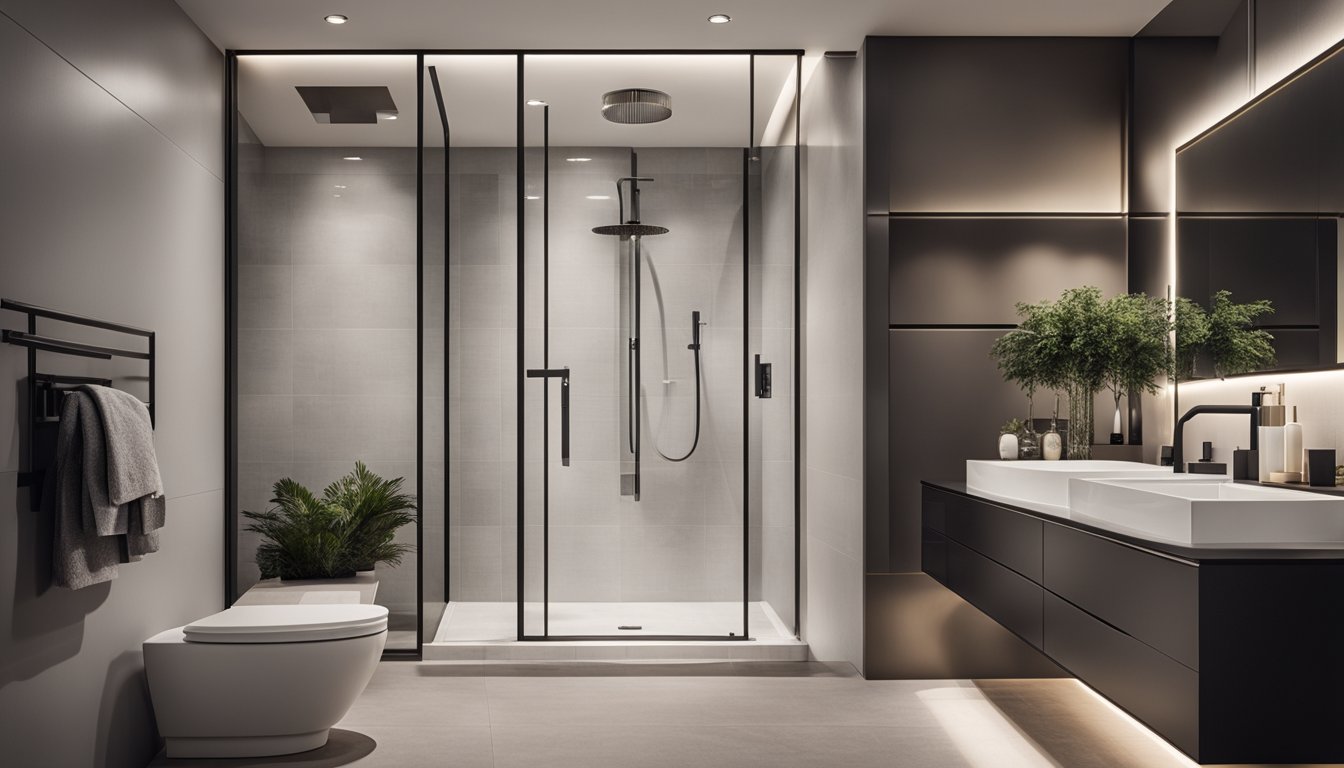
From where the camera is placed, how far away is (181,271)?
364 cm

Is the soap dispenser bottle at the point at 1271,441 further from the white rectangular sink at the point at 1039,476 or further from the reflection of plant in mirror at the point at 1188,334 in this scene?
the reflection of plant in mirror at the point at 1188,334

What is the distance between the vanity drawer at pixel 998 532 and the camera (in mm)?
2727

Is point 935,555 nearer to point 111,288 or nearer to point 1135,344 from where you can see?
point 1135,344

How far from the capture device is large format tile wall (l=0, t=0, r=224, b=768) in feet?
8.13

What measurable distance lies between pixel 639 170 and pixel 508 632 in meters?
1.98

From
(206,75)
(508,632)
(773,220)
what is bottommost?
(508,632)

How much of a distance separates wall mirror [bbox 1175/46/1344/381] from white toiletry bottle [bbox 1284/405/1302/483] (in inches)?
8.4

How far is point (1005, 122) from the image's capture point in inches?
156

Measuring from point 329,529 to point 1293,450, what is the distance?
3.49 m

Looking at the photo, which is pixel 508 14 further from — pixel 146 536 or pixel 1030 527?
pixel 1030 527

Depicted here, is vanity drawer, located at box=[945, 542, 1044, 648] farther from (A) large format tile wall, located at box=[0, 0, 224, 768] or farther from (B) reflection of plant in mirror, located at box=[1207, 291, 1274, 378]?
(A) large format tile wall, located at box=[0, 0, 224, 768]

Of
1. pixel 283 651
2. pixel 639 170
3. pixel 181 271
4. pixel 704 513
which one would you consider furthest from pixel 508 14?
pixel 283 651

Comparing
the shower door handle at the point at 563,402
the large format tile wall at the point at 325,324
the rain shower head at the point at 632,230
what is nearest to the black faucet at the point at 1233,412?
the rain shower head at the point at 632,230

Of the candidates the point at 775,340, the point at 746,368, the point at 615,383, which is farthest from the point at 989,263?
the point at 615,383
